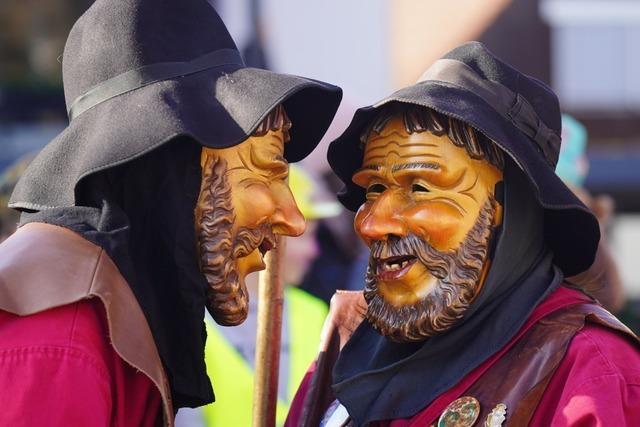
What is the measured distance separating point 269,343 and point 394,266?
607 millimetres

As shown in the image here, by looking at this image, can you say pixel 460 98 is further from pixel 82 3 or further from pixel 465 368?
pixel 82 3

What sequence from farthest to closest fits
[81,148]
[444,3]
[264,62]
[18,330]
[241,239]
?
1. [444,3]
2. [264,62]
3. [241,239]
4. [81,148]
5. [18,330]

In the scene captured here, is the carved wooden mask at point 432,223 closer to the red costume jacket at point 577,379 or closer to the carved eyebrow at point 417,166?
the carved eyebrow at point 417,166

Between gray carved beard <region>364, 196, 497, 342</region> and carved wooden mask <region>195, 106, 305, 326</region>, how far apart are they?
15.1 inches

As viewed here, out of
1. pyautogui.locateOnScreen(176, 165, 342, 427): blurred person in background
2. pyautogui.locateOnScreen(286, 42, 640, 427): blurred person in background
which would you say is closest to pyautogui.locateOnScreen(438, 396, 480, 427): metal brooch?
pyautogui.locateOnScreen(286, 42, 640, 427): blurred person in background

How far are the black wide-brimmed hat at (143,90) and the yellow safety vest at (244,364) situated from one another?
4.43 ft

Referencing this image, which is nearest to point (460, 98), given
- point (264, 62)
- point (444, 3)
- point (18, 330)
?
point (18, 330)

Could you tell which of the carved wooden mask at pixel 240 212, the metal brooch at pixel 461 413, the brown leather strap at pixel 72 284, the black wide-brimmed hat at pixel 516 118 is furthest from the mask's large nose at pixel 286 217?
the metal brooch at pixel 461 413

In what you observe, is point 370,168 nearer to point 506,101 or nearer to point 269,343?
point 506,101

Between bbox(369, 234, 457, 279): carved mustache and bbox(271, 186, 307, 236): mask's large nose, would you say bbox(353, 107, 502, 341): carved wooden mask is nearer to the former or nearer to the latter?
bbox(369, 234, 457, 279): carved mustache

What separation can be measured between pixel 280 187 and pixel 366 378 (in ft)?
1.99

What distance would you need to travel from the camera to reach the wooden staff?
346 centimetres

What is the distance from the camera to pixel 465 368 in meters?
2.92

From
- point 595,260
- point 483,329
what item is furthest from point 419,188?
point 595,260
